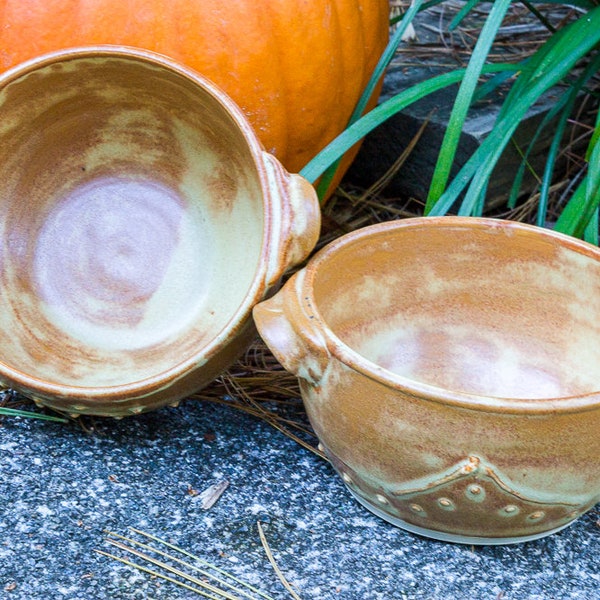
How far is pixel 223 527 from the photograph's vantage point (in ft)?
3.72

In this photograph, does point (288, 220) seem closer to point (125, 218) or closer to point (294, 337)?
point (294, 337)

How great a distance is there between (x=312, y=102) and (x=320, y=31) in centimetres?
12

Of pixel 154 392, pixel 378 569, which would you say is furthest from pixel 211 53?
pixel 378 569

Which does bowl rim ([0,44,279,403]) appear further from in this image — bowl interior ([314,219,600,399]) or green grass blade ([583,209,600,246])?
green grass blade ([583,209,600,246])

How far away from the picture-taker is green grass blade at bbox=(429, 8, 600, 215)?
53.6 inches

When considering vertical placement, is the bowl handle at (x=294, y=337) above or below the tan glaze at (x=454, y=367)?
above

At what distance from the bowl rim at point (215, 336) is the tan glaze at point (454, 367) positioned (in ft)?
0.15

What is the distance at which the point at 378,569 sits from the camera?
3.54 feet

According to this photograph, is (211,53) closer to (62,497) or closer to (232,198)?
(232,198)

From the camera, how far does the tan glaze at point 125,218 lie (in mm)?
1240

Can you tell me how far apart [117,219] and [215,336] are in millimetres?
353

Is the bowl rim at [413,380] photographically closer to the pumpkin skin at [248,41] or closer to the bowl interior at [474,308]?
the bowl interior at [474,308]

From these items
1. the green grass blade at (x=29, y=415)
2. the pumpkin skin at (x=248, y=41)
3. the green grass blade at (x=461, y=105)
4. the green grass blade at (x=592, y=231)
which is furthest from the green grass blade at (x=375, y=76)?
the green grass blade at (x=29, y=415)

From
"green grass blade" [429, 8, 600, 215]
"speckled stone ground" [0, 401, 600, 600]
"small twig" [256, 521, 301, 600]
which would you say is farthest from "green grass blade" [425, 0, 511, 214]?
"small twig" [256, 521, 301, 600]
